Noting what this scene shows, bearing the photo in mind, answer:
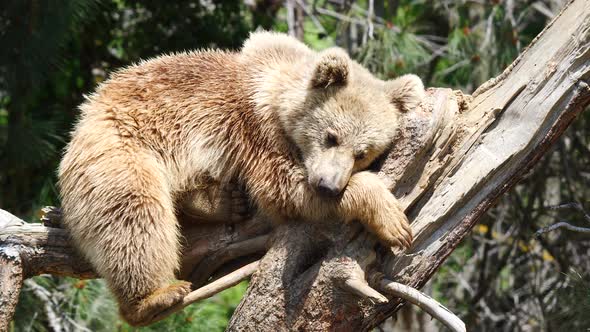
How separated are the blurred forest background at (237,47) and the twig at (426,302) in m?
2.02

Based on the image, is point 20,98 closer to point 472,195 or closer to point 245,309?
point 245,309

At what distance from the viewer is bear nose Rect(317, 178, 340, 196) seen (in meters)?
4.19

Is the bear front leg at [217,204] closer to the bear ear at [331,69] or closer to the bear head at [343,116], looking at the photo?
the bear head at [343,116]

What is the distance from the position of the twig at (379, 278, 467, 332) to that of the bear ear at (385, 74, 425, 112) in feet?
3.48

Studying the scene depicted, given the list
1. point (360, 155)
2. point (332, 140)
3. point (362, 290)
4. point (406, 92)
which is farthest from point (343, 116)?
point (362, 290)

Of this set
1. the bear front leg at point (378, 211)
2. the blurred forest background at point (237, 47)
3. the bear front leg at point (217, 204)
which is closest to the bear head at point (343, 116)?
the bear front leg at point (378, 211)

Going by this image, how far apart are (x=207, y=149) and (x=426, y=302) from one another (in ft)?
5.56

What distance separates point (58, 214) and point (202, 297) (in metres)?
1.16

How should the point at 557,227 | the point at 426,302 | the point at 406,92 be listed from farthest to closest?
the point at 406,92, the point at 557,227, the point at 426,302

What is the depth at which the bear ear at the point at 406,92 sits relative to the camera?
4.41 m

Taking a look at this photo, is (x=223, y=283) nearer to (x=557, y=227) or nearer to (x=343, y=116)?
(x=343, y=116)

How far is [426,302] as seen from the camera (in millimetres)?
3814

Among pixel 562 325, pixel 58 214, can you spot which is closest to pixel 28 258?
pixel 58 214

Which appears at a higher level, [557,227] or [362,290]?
[557,227]
